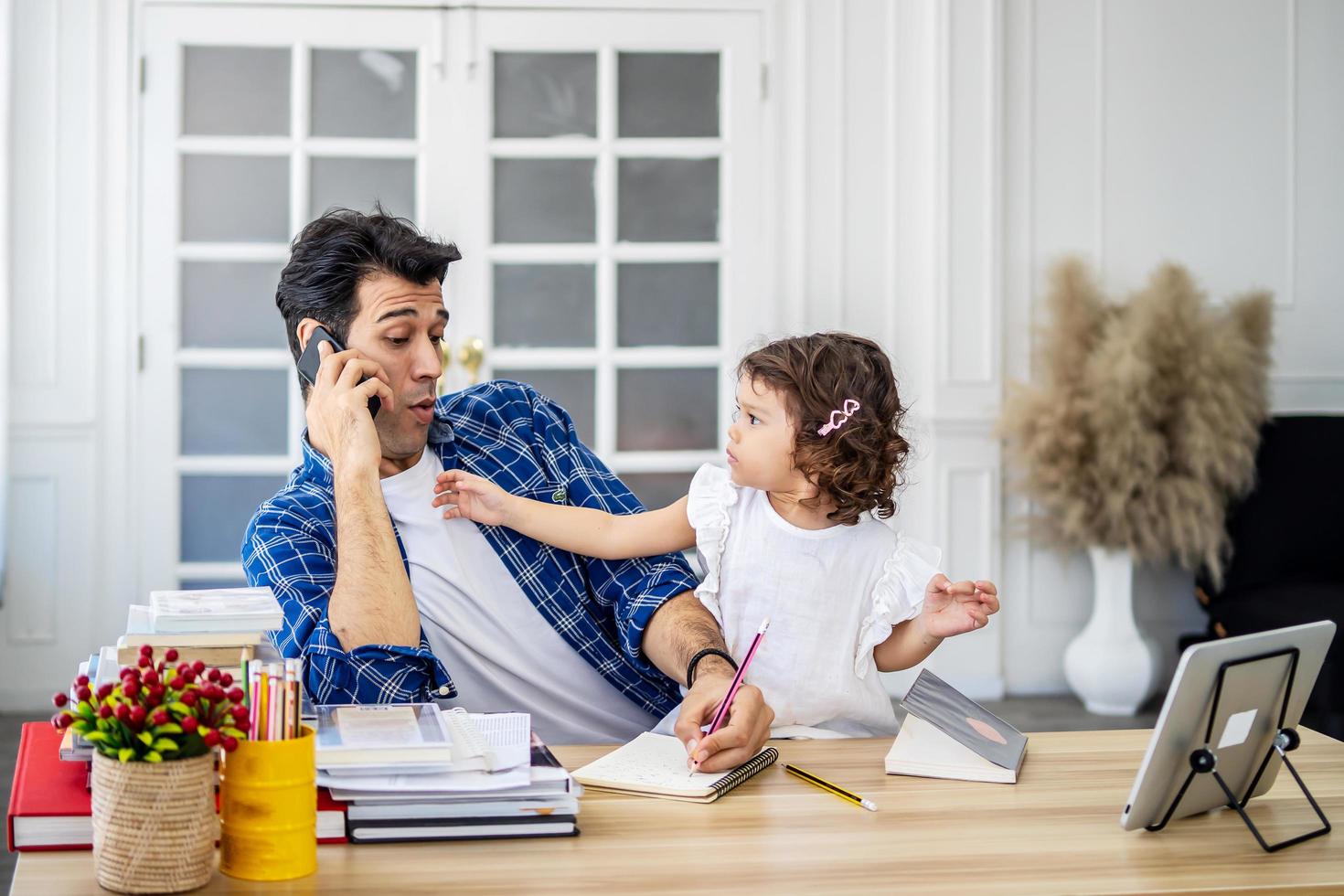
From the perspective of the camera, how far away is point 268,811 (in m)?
0.99

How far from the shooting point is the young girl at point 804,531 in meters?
1.65

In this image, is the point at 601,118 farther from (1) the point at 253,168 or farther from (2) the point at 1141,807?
(2) the point at 1141,807

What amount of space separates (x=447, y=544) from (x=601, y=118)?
260cm

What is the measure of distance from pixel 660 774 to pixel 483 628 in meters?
0.63

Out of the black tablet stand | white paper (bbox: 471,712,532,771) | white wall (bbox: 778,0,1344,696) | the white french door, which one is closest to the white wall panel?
the white french door

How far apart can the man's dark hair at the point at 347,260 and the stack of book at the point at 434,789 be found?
838 millimetres

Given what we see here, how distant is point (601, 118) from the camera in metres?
4.10

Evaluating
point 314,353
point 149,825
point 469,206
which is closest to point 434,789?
point 149,825

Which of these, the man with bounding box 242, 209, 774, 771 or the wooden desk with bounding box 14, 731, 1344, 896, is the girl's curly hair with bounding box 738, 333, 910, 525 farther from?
the wooden desk with bounding box 14, 731, 1344, 896

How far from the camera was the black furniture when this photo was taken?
371 cm

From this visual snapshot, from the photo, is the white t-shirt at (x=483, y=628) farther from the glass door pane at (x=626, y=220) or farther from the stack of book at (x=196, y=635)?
the glass door pane at (x=626, y=220)

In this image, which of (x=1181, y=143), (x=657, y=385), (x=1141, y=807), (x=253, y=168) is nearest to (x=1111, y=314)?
(x=1181, y=143)

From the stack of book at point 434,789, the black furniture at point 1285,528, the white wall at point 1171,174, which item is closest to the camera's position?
the stack of book at point 434,789

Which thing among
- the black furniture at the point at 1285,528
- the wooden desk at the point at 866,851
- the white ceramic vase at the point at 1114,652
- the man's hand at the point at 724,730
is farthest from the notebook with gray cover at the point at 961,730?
the white ceramic vase at the point at 1114,652
